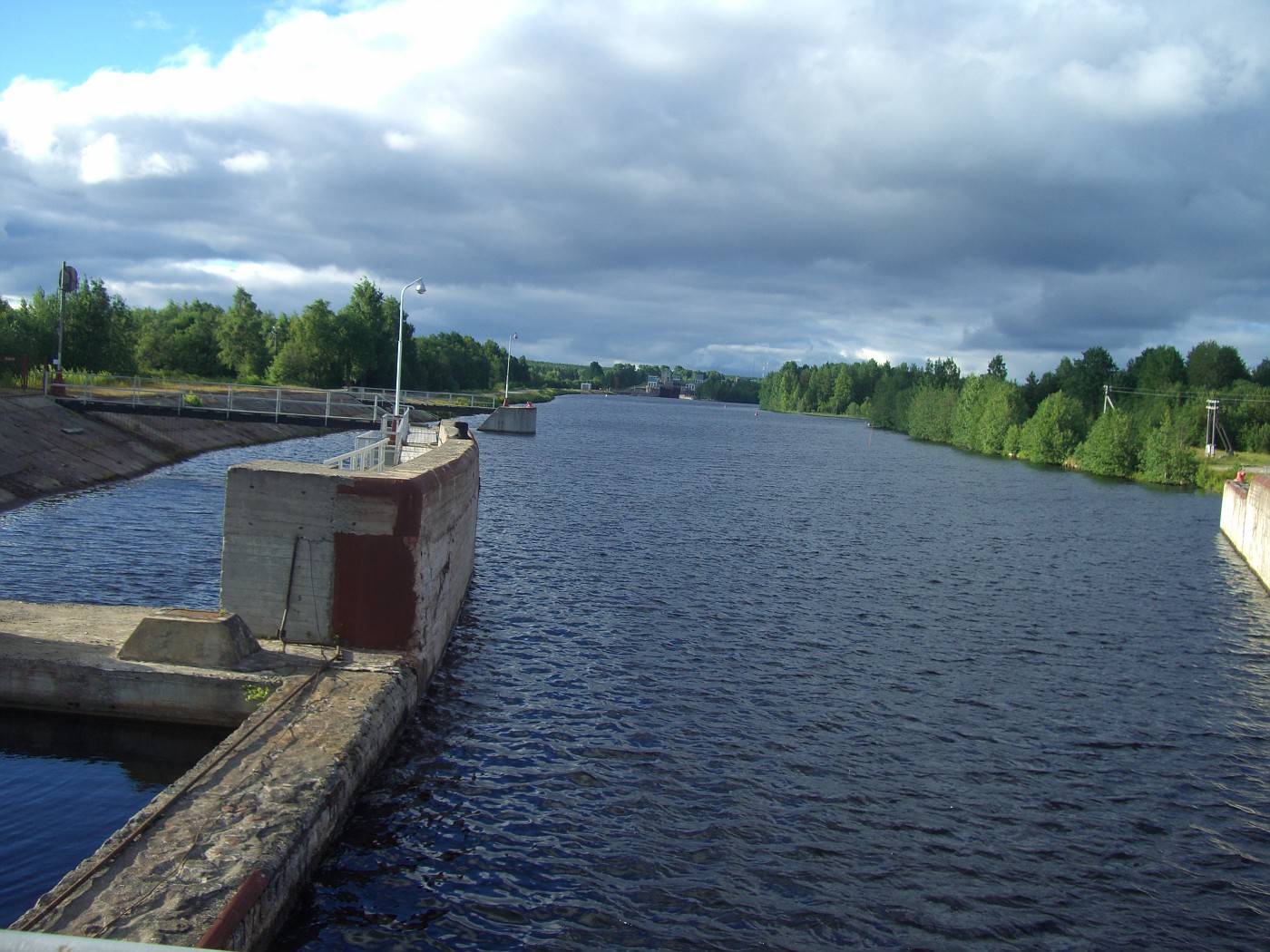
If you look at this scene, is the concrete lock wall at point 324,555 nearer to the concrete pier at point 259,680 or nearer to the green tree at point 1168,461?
the concrete pier at point 259,680

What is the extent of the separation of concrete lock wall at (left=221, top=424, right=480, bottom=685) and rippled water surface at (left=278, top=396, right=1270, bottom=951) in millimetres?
1969

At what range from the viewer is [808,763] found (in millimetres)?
13742

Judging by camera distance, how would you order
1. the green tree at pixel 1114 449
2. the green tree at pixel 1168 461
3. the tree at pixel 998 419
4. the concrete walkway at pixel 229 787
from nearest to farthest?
the concrete walkway at pixel 229 787 < the green tree at pixel 1168 461 < the green tree at pixel 1114 449 < the tree at pixel 998 419

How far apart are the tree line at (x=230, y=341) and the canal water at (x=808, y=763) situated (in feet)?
143

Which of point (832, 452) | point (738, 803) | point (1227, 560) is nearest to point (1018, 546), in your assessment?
point (1227, 560)

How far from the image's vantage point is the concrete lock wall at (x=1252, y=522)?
1299 inches

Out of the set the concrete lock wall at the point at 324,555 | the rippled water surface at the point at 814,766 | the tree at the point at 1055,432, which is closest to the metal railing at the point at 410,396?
the rippled water surface at the point at 814,766

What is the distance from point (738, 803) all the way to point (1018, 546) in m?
27.9

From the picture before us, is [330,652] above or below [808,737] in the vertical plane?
above

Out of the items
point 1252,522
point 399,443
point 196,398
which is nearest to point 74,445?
point 196,398

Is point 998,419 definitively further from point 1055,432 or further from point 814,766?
point 814,766

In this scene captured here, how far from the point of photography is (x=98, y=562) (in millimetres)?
22531

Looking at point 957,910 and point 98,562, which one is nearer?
point 957,910

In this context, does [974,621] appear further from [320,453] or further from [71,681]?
[320,453]
